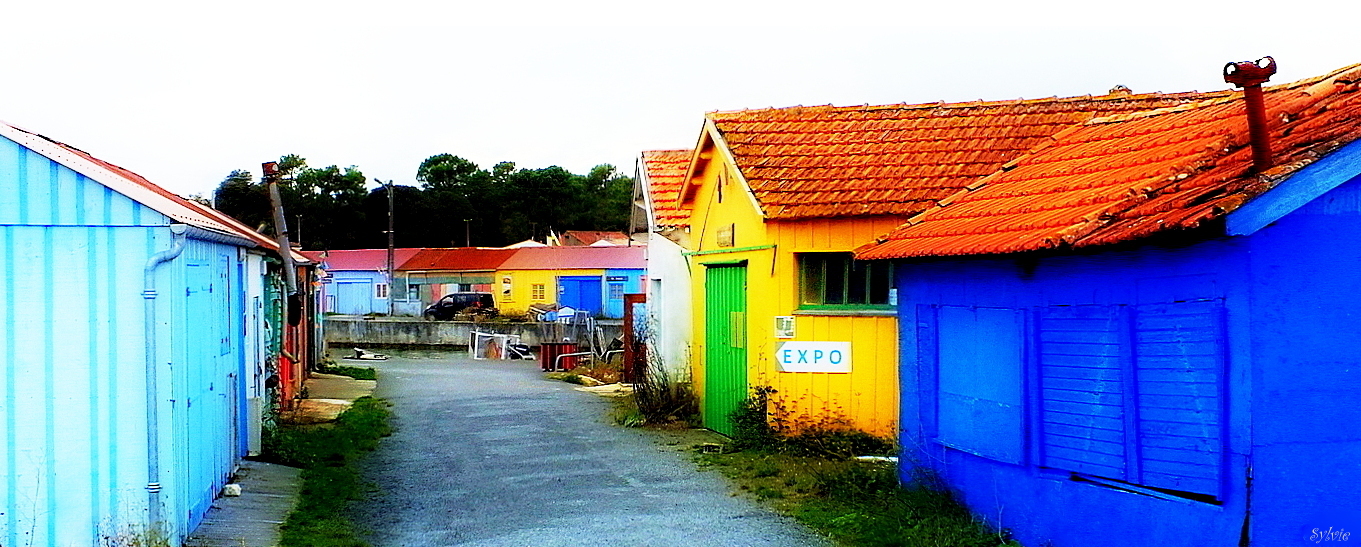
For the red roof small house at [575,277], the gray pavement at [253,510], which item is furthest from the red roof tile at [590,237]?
the gray pavement at [253,510]

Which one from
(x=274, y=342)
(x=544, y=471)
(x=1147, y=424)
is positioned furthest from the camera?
(x=274, y=342)

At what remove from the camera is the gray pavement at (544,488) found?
9703 mm

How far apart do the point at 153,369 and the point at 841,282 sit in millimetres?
7646

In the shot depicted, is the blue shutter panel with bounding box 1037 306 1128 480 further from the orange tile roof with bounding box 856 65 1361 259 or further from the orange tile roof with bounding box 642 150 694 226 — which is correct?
the orange tile roof with bounding box 642 150 694 226

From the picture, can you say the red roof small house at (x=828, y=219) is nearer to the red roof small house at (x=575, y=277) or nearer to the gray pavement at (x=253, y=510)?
the gray pavement at (x=253, y=510)

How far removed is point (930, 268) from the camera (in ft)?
32.9

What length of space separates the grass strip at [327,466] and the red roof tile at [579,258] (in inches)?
1439

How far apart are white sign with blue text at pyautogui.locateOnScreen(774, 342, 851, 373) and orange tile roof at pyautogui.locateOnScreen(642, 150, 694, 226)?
18.1 feet

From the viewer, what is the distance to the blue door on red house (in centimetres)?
5569

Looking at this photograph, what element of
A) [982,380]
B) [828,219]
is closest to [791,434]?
[828,219]

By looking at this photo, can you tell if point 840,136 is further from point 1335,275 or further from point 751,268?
point 1335,275

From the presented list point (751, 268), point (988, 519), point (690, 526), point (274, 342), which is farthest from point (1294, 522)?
point (274, 342)

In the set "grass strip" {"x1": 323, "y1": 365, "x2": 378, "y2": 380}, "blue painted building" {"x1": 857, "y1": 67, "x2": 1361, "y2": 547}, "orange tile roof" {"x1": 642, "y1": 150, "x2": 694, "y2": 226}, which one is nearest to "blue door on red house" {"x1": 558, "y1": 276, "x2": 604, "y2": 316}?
"grass strip" {"x1": 323, "y1": 365, "x2": 378, "y2": 380}

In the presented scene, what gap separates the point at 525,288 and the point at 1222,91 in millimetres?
45078
